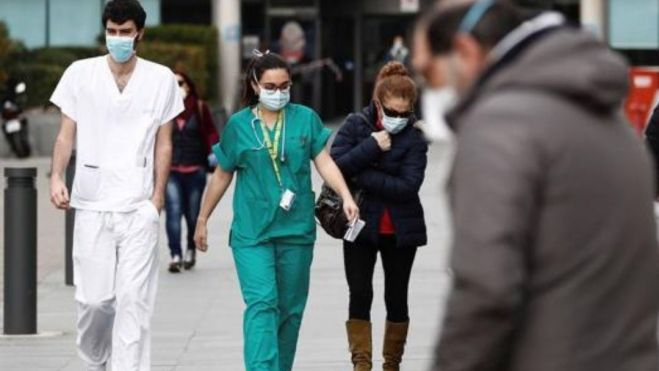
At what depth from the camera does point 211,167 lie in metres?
15.3

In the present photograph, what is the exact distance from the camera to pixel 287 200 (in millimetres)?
8812

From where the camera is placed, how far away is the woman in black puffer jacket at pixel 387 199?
31.2ft

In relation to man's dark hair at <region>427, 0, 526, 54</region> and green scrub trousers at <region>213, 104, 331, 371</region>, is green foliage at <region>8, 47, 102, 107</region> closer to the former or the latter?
green scrub trousers at <region>213, 104, 331, 371</region>

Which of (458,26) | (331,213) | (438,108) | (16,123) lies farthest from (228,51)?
(458,26)

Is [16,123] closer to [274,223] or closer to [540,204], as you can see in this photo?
[274,223]

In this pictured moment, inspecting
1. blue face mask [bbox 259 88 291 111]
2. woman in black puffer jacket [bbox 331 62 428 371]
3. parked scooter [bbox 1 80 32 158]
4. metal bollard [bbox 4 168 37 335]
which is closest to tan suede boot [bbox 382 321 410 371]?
woman in black puffer jacket [bbox 331 62 428 371]

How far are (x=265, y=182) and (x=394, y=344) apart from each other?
4.38 feet

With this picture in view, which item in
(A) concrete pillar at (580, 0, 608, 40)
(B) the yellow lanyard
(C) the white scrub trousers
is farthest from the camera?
(A) concrete pillar at (580, 0, 608, 40)

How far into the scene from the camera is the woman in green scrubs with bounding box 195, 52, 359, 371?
880 centimetres

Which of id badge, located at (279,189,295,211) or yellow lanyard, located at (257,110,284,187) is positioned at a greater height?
yellow lanyard, located at (257,110,284,187)

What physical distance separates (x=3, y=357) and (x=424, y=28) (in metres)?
7.34

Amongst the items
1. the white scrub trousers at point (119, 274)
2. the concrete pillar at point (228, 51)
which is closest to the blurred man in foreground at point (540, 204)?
the white scrub trousers at point (119, 274)

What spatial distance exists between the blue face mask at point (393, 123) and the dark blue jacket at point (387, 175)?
8cm

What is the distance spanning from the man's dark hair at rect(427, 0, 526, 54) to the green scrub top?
4.82 meters
